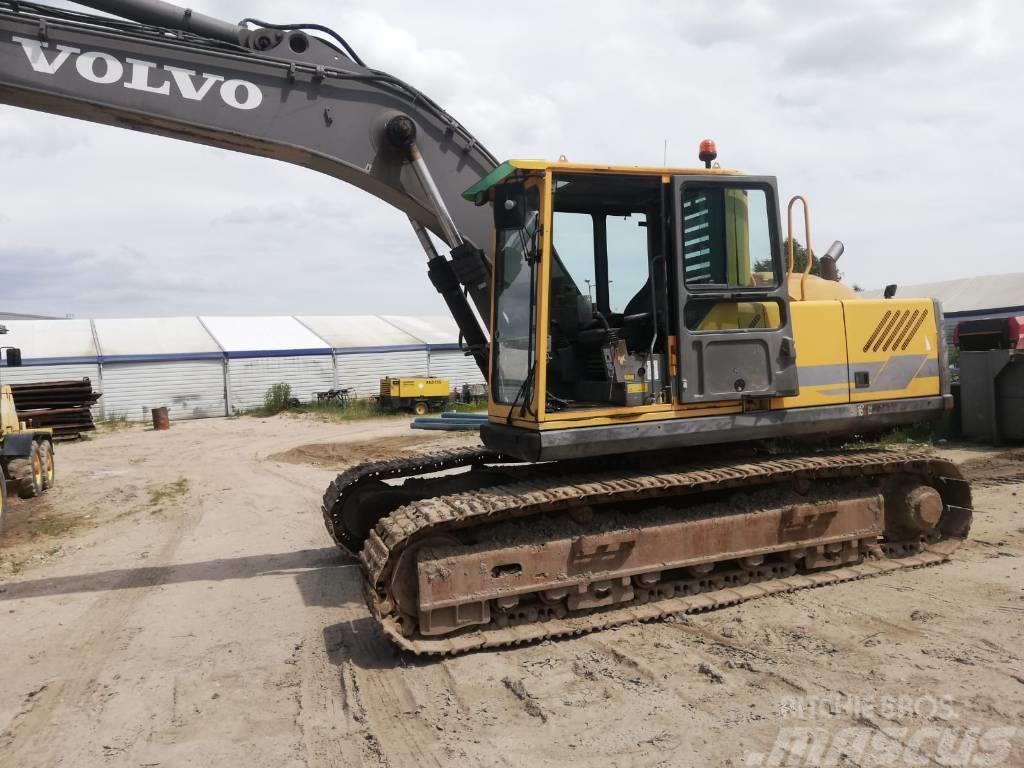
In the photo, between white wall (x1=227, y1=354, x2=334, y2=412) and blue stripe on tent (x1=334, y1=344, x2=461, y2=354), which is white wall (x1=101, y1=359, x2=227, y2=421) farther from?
blue stripe on tent (x1=334, y1=344, x2=461, y2=354)

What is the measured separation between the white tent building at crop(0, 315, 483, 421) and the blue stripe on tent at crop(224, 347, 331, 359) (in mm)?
39

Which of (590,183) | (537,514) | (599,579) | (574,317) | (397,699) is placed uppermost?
(590,183)

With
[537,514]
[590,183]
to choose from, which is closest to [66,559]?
[537,514]

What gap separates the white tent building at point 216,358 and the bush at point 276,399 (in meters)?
0.57

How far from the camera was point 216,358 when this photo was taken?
98.3 ft

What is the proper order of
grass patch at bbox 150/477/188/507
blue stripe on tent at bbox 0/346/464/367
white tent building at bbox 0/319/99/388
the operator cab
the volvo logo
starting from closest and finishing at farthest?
the volvo logo < the operator cab < grass patch at bbox 150/477/188/507 < white tent building at bbox 0/319/99/388 < blue stripe on tent at bbox 0/346/464/367

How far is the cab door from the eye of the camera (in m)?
5.21

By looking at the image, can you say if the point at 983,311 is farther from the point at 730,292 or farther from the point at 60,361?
the point at 60,361

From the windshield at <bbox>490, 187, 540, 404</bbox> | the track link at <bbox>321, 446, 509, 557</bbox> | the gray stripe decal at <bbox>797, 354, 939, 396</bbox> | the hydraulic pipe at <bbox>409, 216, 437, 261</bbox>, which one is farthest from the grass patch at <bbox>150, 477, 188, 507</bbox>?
the gray stripe decal at <bbox>797, 354, 939, 396</bbox>

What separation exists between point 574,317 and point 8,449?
29.4ft

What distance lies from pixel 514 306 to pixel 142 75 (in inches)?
115

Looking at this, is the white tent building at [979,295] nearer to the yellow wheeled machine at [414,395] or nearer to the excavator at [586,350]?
the yellow wheeled machine at [414,395]

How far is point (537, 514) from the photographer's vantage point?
5137mm

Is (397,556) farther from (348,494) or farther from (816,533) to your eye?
(816,533)
